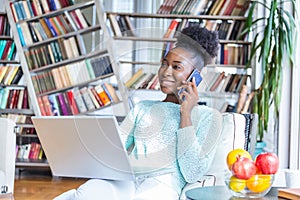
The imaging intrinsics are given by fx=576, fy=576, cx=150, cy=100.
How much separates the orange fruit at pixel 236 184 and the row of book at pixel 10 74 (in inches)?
161

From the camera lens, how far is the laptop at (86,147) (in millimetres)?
1770

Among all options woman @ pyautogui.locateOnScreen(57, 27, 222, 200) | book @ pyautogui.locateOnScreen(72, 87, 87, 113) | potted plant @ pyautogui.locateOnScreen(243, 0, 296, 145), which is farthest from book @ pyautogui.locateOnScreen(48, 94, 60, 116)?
woman @ pyautogui.locateOnScreen(57, 27, 222, 200)

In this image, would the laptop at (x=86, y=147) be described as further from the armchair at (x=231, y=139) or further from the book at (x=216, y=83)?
the book at (x=216, y=83)

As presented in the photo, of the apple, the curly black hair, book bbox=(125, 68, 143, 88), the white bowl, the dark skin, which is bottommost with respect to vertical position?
the white bowl

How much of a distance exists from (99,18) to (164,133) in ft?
11.0

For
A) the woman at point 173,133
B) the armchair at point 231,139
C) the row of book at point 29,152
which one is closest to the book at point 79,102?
the row of book at point 29,152

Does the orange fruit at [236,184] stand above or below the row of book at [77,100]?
above

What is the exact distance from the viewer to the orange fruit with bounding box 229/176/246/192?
1.67 metres

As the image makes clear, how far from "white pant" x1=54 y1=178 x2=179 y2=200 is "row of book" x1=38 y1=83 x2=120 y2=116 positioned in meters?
3.00

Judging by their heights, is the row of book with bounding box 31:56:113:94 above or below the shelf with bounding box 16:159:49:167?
above

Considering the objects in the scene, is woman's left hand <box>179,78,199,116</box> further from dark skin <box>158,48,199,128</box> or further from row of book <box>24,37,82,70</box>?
row of book <box>24,37,82,70</box>

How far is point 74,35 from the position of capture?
211 inches

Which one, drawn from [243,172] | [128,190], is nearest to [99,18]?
[128,190]

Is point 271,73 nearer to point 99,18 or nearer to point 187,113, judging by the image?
point 99,18
